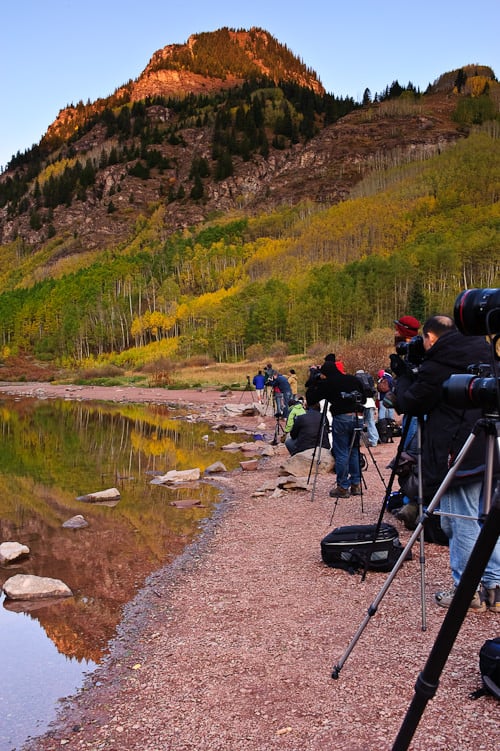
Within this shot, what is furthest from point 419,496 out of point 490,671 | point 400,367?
point 490,671

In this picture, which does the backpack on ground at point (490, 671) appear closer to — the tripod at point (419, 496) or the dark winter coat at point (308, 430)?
the tripod at point (419, 496)

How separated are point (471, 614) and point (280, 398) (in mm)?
14983

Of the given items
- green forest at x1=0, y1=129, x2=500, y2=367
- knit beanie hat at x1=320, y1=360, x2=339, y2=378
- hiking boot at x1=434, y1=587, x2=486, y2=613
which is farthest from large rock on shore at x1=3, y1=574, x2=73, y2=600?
green forest at x1=0, y1=129, x2=500, y2=367

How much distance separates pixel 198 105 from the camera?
7584 inches

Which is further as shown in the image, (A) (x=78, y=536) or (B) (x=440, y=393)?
(A) (x=78, y=536)

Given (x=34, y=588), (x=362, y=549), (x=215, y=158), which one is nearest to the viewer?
(x=362, y=549)

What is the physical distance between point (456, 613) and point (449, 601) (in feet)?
10.6

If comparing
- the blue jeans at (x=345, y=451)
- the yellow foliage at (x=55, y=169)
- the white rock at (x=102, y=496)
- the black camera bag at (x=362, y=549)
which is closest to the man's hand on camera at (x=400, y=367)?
the black camera bag at (x=362, y=549)

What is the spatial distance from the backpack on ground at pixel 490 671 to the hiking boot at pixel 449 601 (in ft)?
3.08

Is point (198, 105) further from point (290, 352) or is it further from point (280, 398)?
point (280, 398)

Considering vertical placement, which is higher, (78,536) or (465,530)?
(465,530)

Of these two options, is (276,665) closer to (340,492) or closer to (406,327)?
(406,327)

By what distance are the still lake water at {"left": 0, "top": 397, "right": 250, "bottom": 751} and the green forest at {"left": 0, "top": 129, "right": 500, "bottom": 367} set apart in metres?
32.3

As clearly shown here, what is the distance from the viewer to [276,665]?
437cm
